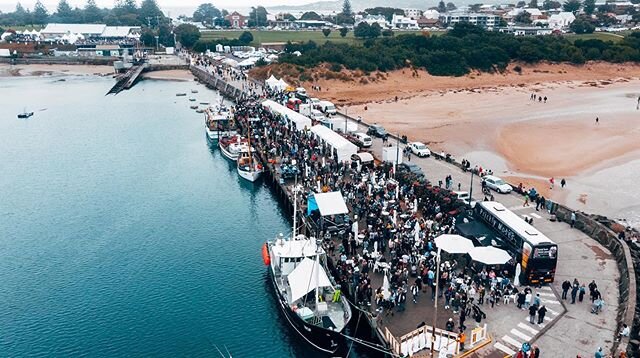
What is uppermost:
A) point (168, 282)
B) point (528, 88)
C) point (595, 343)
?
point (528, 88)

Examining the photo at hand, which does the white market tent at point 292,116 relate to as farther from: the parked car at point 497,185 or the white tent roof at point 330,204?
the white tent roof at point 330,204

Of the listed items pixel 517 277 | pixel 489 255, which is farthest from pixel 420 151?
pixel 517 277

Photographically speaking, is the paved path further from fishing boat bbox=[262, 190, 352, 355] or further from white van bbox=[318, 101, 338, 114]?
white van bbox=[318, 101, 338, 114]

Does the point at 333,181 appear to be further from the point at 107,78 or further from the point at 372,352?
the point at 107,78

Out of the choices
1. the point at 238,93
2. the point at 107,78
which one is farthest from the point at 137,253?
the point at 107,78

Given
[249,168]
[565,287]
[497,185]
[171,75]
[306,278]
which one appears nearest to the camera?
[565,287]

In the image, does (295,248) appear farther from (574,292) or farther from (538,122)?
(538,122)
